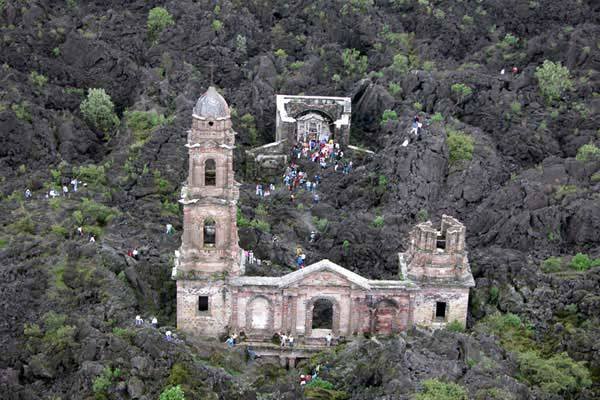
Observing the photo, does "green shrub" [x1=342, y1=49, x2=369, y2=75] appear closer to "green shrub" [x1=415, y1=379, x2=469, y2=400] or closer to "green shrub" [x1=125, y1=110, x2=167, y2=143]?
"green shrub" [x1=125, y1=110, x2=167, y2=143]

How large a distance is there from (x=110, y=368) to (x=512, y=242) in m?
29.9

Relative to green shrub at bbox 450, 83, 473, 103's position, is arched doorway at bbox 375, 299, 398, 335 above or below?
below

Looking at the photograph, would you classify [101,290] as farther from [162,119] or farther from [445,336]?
[162,119]

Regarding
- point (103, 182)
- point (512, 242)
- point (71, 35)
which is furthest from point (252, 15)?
point (512, 242)

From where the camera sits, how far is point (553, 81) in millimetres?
91500

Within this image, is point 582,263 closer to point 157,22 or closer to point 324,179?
point 324,179

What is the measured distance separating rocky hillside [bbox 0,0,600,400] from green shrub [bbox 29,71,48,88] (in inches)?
19.5

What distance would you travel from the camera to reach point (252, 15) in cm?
10506

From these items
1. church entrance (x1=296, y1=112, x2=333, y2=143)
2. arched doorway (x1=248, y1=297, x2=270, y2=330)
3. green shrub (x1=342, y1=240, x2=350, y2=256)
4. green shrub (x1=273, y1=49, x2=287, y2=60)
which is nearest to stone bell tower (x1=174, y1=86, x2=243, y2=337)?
arched doorway (x1=248, y1=297, x2=270, y2=330)

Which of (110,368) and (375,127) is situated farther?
(375,127)

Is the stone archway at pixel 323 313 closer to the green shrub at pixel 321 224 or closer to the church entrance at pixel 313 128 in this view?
the green shrub at pixel 321 224

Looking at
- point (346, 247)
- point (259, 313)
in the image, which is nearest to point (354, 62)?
point (346, 247)

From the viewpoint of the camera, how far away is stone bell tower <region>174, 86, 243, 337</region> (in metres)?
57.6

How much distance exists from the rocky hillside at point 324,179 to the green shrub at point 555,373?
12 centimetres
